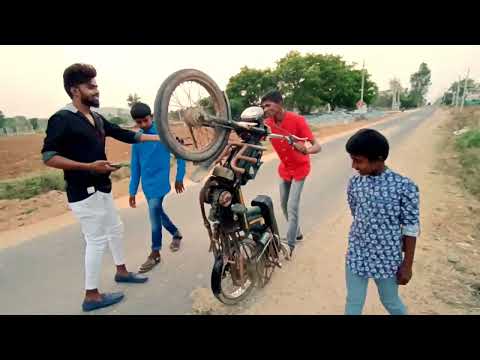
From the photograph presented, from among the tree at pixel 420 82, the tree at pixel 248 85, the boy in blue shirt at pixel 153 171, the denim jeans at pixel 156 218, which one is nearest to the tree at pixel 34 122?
the tree at pixel 248 85

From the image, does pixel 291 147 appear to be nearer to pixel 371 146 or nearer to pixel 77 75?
pixel 371 146

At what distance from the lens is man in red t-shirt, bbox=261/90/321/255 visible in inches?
113

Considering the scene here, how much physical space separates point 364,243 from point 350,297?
1.31 feet

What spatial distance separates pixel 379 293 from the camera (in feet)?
6.03

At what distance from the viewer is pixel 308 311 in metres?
2.39

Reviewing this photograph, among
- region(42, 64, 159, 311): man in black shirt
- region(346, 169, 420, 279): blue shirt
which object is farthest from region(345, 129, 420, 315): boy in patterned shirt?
region(42, 64, 159, 311): man in black shirt

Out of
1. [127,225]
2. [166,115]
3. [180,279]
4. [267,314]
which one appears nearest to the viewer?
[166,115]

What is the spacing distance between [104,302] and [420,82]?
381ft

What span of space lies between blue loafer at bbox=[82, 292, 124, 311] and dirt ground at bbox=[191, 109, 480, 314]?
2.37ft

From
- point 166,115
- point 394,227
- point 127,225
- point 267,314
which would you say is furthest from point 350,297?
point 127,225

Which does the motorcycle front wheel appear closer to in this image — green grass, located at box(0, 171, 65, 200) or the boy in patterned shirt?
the boy in patterned shirt

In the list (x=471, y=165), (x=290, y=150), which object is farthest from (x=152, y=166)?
(x=471, y=165)

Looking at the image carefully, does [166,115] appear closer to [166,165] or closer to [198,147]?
[198,147]

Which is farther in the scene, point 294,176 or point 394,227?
point 294,176
